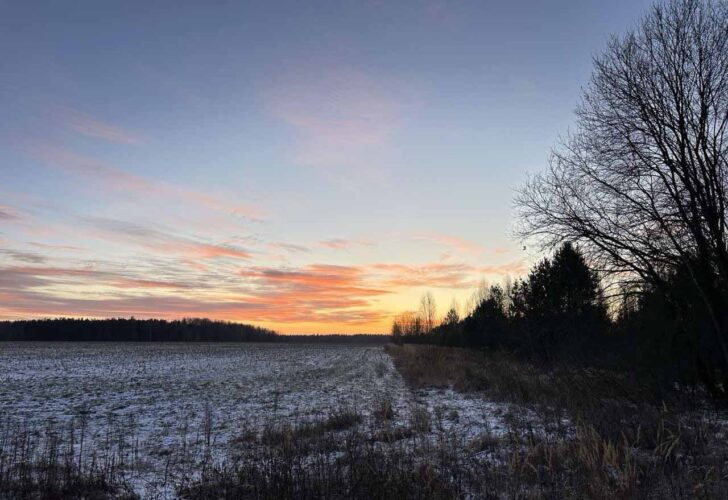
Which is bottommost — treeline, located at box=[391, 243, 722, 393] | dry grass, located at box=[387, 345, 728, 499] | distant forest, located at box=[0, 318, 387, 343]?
distant forest, located at box=[0, 318, 387, 343]

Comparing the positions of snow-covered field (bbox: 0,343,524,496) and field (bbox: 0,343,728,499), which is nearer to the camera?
field (bbox: 0,343,728,499)

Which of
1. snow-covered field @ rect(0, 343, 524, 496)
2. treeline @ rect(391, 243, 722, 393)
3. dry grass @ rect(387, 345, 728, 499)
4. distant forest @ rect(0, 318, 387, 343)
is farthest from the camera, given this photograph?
distant forest @ rect(0, 318, 387, 343)

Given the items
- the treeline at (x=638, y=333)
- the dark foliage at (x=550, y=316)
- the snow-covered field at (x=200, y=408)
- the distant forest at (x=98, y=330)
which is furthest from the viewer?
the distant forest at (x=98, y=330)

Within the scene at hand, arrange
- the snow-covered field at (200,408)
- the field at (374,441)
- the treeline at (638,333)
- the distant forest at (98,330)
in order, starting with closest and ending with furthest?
the field at (374,441), the snow-covered field at (200,408), the treeline at (638,333), the distant forest at (98,330)

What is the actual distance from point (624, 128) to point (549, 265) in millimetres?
20806

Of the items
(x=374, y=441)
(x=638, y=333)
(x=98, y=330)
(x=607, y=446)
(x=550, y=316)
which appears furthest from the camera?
(x=98, y=330)

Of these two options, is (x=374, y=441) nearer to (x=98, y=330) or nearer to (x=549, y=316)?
(x=549, y=316)

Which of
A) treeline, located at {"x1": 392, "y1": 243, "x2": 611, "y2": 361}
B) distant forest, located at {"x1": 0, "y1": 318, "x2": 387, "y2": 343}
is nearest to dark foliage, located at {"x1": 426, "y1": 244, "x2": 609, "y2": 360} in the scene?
treeline, located at {"x1": 392, "y1": 243, "x2": 611, "y2": 361}

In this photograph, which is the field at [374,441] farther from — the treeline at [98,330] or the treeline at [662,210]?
the treeline at [98,330]

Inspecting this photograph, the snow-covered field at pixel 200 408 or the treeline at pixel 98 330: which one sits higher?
the snow-covered field at pixel 200 408

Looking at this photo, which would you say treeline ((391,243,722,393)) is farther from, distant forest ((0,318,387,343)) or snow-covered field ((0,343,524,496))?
distant forest ((0,318,387,343))

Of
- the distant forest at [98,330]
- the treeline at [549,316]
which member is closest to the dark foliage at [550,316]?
the treeline at [549,316]

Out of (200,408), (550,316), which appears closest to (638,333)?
(550,316)

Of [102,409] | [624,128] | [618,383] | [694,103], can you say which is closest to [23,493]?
[102,409]
